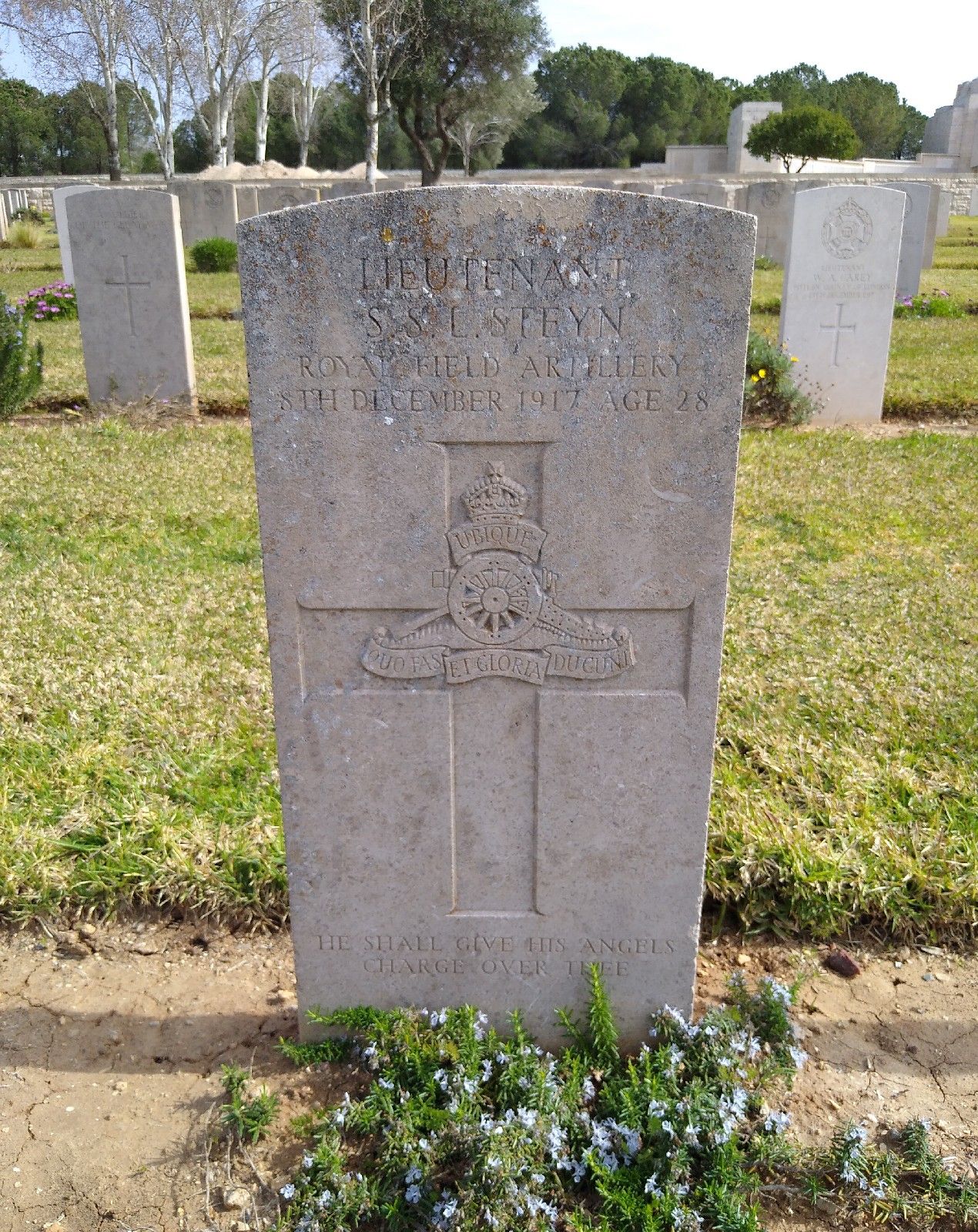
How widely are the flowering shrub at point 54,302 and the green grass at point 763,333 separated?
0.21 metres

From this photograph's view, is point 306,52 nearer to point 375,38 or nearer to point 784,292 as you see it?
point 375,38

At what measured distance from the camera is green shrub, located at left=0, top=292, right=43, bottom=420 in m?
8.04

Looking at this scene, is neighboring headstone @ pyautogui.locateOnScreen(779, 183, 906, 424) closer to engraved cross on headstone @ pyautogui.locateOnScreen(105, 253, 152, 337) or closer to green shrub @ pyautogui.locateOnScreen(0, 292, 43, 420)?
engraved cross on headstone @ pyautogui.locateOnScreen(105, 253, 152, 337)

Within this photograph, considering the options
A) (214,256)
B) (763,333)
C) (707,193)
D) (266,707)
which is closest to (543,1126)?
(266,707)

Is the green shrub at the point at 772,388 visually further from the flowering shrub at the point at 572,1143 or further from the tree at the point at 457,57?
the tree at the point at 457,57

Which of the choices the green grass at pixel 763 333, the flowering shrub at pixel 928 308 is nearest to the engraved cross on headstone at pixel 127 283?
the green grass at pixel 763 333

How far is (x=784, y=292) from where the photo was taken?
8.63m

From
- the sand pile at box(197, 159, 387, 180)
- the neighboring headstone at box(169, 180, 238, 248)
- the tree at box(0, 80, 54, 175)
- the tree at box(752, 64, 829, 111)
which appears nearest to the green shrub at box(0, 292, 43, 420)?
the neighboring headstone at box(169, 180, 238, 248)

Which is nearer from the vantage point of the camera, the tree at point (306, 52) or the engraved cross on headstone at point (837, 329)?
the engraved cross on headstone at point (837, 329)

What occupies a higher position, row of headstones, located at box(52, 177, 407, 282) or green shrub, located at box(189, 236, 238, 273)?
row of headstones, located at box(52, 177, 407, 282)

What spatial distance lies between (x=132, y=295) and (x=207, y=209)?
15246 millimetres

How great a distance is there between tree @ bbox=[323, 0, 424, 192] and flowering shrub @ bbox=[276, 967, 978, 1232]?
27404mm

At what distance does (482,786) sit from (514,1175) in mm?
753

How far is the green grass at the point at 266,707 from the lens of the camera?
282 centimetres
